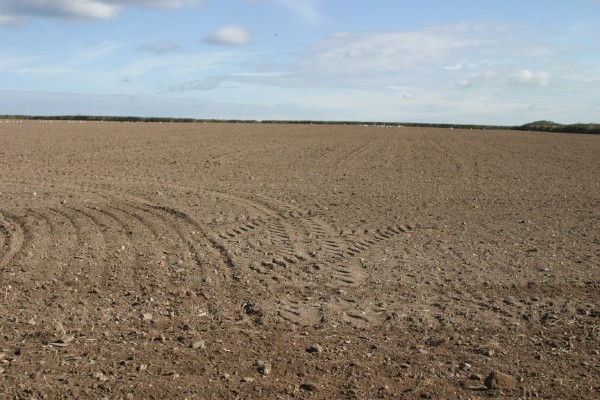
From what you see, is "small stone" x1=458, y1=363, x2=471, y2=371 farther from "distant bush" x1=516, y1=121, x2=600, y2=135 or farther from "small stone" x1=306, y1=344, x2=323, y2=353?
"distant bush" x1=516, y1=121, x2=600, y2=135

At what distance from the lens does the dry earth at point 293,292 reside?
5035 mm

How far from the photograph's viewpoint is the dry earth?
504cm

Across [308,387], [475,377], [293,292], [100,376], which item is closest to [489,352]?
[475,377]

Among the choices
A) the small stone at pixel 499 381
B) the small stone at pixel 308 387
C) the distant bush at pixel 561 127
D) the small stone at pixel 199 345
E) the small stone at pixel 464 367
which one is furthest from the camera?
the distant bush at pixel 561 127

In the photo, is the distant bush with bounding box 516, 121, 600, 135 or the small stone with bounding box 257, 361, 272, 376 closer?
the small stone with bounding box 257, 361, 272, 376

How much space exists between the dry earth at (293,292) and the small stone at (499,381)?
18mm

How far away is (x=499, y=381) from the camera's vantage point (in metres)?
4.99

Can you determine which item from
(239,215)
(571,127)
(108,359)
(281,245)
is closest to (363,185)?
(239,215)

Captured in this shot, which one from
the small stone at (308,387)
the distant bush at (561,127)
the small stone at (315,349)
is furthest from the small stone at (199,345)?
the distant bush at (561,127)

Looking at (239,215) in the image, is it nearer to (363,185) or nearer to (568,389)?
(363,185)

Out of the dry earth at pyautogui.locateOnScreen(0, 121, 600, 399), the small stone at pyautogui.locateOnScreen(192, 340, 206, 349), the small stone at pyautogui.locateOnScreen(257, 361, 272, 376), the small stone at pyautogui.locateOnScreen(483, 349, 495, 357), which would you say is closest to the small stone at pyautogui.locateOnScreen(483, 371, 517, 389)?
the dry earth at pyautogui.locateOnScreen(0, 121, 600, 399)

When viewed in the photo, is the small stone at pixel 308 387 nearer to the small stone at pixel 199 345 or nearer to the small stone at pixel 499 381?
the small stone at pixel 199 345

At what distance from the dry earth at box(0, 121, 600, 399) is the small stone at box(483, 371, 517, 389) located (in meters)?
0.02

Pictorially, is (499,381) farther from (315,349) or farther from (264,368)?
(264,368)
